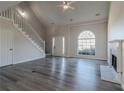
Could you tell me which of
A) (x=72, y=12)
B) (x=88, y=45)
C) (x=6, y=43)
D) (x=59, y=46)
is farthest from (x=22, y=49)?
(x=88, y=45)

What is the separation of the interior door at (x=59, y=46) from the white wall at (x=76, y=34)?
0.41m

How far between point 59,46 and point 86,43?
2722 millimetres

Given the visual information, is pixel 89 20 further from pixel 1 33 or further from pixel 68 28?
pixel 1 33

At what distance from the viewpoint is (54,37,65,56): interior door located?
9.66 meters

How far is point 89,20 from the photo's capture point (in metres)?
8.00

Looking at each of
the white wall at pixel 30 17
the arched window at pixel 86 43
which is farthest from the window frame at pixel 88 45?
the white wall at pixel 30 17

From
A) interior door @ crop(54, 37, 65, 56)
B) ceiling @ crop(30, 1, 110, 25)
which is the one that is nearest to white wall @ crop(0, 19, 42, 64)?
interior door @ crop(54, 37, 65, 56)

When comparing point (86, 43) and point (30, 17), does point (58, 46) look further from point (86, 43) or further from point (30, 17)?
point (30, 17)

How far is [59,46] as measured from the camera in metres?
9.86

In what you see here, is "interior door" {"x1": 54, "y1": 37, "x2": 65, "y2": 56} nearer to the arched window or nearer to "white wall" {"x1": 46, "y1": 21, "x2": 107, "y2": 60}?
"white wall" {"x1": 46, "y1": 21, "x2": 107, "y2": 60}

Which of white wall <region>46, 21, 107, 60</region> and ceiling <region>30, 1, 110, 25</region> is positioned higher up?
ceiling <region>30, 1, 110, 25</region>

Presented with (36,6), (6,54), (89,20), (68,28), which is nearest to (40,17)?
(36,6)

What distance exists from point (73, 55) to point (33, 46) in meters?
3.70

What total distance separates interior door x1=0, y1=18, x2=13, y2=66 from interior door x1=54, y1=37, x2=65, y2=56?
16.3 ft
